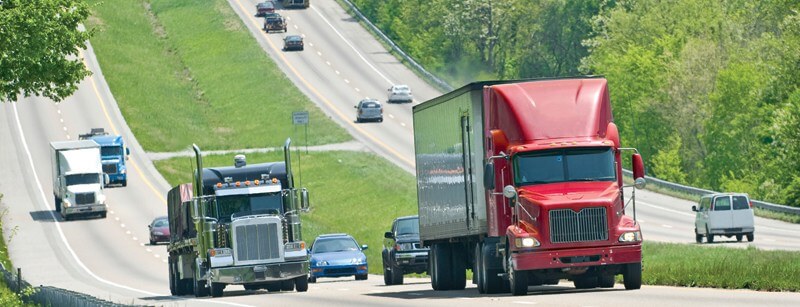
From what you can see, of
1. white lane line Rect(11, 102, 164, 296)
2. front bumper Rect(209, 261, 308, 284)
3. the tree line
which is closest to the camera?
front bumper Rect(209, 261, 308, 284)

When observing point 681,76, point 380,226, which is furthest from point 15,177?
point 681,76

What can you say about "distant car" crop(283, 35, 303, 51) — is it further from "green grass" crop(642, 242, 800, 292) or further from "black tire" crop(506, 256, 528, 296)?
"black tire" crop(506, 256, 528, 296)

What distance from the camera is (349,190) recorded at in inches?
3556

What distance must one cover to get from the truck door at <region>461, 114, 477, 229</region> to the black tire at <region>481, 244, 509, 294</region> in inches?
36.9

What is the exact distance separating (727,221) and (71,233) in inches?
1305

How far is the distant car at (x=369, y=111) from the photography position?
4496 inches

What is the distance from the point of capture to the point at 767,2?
111875 millimetres

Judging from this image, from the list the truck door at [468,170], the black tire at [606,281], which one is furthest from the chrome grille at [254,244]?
the black tire at [606,281]

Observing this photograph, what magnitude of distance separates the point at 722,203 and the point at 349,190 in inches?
1232

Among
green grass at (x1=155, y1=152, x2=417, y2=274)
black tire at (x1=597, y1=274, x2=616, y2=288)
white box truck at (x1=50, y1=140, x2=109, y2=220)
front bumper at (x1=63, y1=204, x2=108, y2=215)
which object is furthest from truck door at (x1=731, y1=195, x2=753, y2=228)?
front bumper at (x1=63, y1=204, x2=108, y2=215)

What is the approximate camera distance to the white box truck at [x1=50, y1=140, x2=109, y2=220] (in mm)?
84625

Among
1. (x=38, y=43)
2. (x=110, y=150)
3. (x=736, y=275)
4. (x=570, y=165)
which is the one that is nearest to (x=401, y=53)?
(x=110, y=150)

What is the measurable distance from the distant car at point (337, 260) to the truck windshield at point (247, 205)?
31.7 feet

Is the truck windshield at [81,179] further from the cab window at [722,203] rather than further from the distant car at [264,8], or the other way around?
the distant car at [264,8]
